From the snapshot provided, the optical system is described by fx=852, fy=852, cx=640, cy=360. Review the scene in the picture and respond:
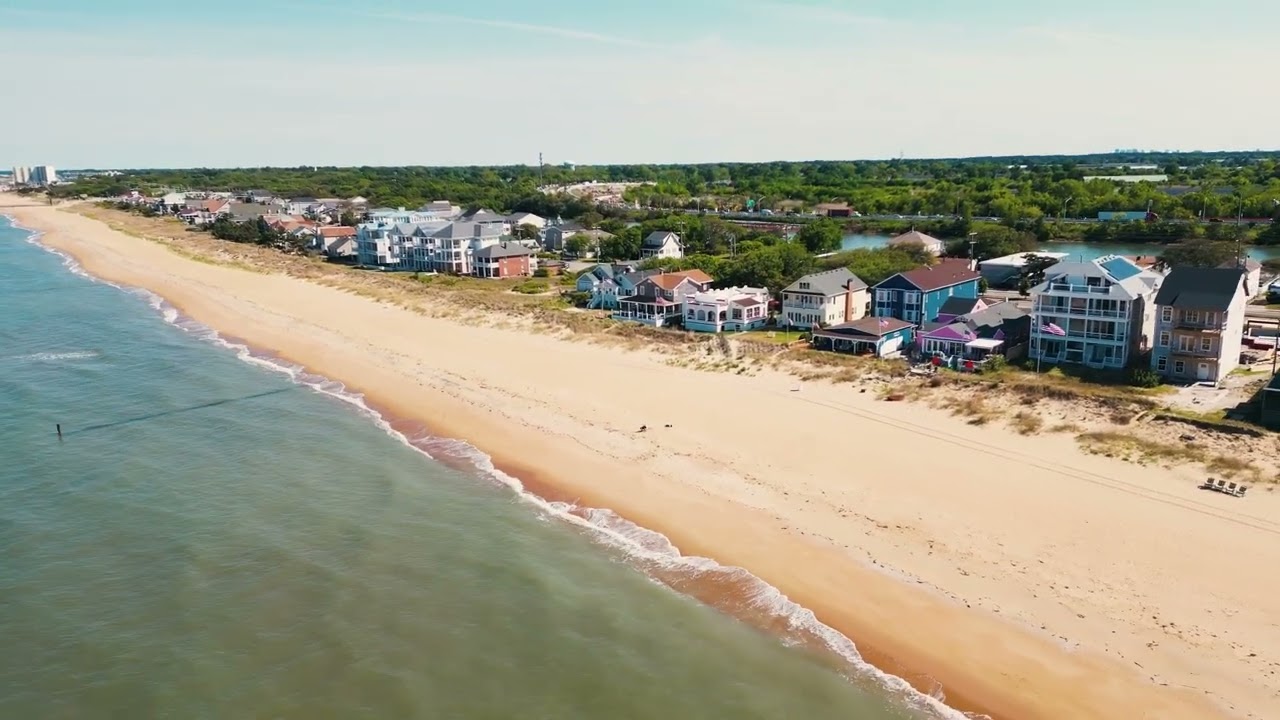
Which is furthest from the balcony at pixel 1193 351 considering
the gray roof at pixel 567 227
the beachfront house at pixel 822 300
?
the gray roof at pixel 567 227

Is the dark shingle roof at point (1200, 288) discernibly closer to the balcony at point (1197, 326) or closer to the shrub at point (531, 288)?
the balcony at point (1197, 326)

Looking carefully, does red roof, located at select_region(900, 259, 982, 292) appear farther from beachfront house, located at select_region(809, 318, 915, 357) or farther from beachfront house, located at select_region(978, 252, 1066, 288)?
beachfront house, located at select_region(978, 252, 1066, 288)

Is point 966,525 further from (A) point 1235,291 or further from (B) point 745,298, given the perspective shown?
(B) point 745,298

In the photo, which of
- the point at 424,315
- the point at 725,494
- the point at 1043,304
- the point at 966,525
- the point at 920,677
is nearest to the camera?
the point at 920,677

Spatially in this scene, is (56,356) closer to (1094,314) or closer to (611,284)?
(611,284)

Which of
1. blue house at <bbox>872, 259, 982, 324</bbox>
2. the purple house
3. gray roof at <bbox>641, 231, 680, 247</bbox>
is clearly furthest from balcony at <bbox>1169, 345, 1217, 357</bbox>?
gray roof at <bbox>641, 231, 680, 247</bbox>

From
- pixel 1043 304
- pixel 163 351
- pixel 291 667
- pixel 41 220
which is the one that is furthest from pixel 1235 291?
pixel 41 220
